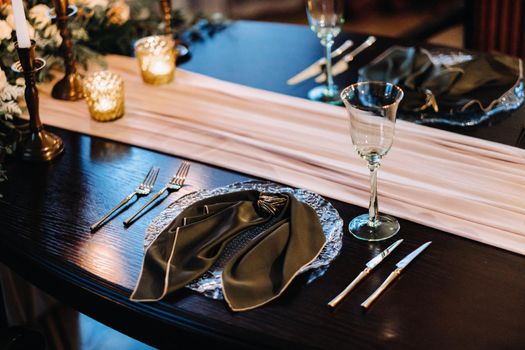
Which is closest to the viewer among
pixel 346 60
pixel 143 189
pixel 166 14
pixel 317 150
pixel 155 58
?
pixel 143 189

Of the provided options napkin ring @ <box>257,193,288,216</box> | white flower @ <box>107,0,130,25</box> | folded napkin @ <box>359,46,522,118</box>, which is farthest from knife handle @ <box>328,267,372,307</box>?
white flower @ <box>107,0,130,25</box>

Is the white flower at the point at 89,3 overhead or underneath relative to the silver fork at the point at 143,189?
overhead

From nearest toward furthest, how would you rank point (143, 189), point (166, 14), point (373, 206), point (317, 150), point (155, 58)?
point (373, 206), point (143, 189), point (317, 150), point (155, 58), point (166, 14)

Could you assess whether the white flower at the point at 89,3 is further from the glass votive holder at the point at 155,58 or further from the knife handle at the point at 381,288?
the knife handle at the point at 381,288

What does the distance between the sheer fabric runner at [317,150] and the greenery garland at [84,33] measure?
11cm

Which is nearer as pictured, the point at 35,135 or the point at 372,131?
the point at 372,131

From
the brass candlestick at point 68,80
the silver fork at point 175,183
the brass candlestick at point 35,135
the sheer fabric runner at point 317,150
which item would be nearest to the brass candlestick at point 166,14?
the sheer fabric runner at point 317,150

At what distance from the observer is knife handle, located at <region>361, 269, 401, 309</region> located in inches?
42.4

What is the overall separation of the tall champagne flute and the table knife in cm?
64

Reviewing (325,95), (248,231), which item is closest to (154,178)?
(248,231)

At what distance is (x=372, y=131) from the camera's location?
119 cm

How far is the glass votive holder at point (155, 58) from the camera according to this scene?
1.84 m

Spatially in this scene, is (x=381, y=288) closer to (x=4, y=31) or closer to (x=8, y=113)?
(x=8, y=113)

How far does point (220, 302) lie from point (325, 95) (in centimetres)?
80
